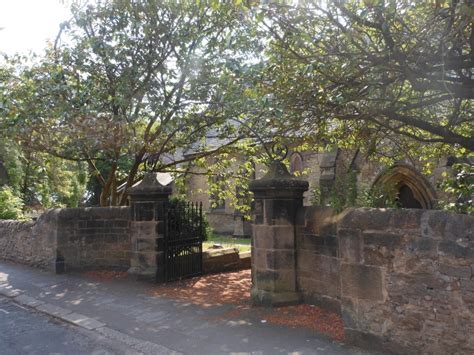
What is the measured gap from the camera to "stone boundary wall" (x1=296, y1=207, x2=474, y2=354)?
4082 mm

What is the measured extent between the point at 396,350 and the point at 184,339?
2.57 m

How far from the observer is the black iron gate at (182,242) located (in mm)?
9102

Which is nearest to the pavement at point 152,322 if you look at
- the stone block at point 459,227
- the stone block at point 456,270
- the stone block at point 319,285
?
the stone block at point 319,285

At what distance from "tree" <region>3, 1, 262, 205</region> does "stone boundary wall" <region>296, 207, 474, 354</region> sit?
4.29 meters

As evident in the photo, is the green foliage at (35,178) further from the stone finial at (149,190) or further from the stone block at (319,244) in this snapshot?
the stone block at (319,244)

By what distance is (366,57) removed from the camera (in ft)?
18.9

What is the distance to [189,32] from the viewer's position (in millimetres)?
8945

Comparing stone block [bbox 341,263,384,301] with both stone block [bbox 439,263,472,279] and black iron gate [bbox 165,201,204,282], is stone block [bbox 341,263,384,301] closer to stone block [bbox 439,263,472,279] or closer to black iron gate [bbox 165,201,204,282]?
stone block [bbox 439,263,472,279]

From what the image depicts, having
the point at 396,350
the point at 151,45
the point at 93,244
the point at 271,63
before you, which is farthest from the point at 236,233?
the point at 396,350

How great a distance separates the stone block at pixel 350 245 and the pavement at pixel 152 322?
40.9 inches

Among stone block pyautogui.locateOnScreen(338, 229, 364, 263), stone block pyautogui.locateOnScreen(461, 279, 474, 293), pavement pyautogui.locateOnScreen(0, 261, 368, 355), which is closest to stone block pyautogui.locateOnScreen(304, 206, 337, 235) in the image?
stone block pyautogui.locateOnScreen(338, 229, 364, 263)

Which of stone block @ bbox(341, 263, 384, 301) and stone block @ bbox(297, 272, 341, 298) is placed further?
stone block @ bbox(297, 272, 341, 298)

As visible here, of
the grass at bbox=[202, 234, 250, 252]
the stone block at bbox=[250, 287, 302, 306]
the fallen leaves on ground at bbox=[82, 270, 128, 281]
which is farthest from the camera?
the grass at bbox=[202, 234, 250, 252]

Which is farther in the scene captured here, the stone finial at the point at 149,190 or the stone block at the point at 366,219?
the stone finial at the point at 149,190
